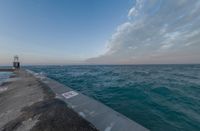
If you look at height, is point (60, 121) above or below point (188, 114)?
above

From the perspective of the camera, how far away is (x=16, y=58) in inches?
1081

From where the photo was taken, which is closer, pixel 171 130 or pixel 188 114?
pixel 171 130

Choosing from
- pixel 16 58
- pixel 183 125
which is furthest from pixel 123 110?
pixel 16 58

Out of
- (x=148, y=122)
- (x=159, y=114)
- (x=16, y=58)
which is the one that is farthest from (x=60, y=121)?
A: (x=16, y=58)

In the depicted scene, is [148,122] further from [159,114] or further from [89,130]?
[89,130]

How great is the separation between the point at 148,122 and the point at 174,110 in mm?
1976

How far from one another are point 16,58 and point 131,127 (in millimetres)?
36508

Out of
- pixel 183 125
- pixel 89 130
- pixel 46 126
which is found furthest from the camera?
pixel 183 125

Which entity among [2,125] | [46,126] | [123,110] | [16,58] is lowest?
[123,110]

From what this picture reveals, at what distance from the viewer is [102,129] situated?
2.04m

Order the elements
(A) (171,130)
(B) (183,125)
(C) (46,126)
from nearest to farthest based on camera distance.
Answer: (C) (46,126) < (A) (171,130) < (B) (183,125)

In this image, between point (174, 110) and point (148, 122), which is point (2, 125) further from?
point (174, 110)

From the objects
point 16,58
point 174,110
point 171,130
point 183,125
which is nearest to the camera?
point 171,130

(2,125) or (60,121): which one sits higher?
(60,121)
